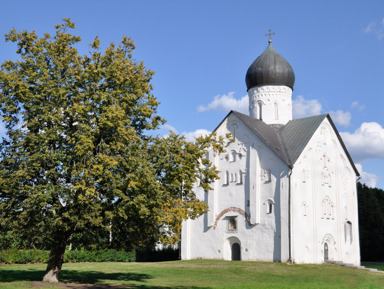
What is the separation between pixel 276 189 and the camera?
30.8 metres

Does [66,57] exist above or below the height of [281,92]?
below

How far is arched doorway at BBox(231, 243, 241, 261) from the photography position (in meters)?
32.4

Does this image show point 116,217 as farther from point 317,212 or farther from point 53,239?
point 317,212

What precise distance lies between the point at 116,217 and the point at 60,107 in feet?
14.6

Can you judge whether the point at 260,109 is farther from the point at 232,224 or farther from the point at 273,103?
the point at 232,224

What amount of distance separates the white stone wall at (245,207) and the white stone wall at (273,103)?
13.4ft

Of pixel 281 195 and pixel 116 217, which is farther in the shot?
pixel 281 195

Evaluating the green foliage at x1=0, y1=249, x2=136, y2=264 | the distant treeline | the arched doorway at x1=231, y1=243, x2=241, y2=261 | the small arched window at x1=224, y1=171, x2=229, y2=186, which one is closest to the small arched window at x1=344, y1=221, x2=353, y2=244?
the arched doorway at x1=231, y1=243, x2=241, y2=261

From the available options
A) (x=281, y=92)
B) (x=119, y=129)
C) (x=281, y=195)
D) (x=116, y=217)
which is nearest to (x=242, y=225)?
(x=281, y=195)

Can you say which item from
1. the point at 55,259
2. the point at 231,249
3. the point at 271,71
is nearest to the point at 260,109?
the point at 271,71

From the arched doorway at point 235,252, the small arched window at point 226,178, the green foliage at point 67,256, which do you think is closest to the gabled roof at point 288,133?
the small arched window at point 226,178

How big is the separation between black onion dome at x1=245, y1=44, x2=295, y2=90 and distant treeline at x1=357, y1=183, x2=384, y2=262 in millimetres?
17312

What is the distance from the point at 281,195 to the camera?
30312mm

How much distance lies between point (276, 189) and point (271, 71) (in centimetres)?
1115
